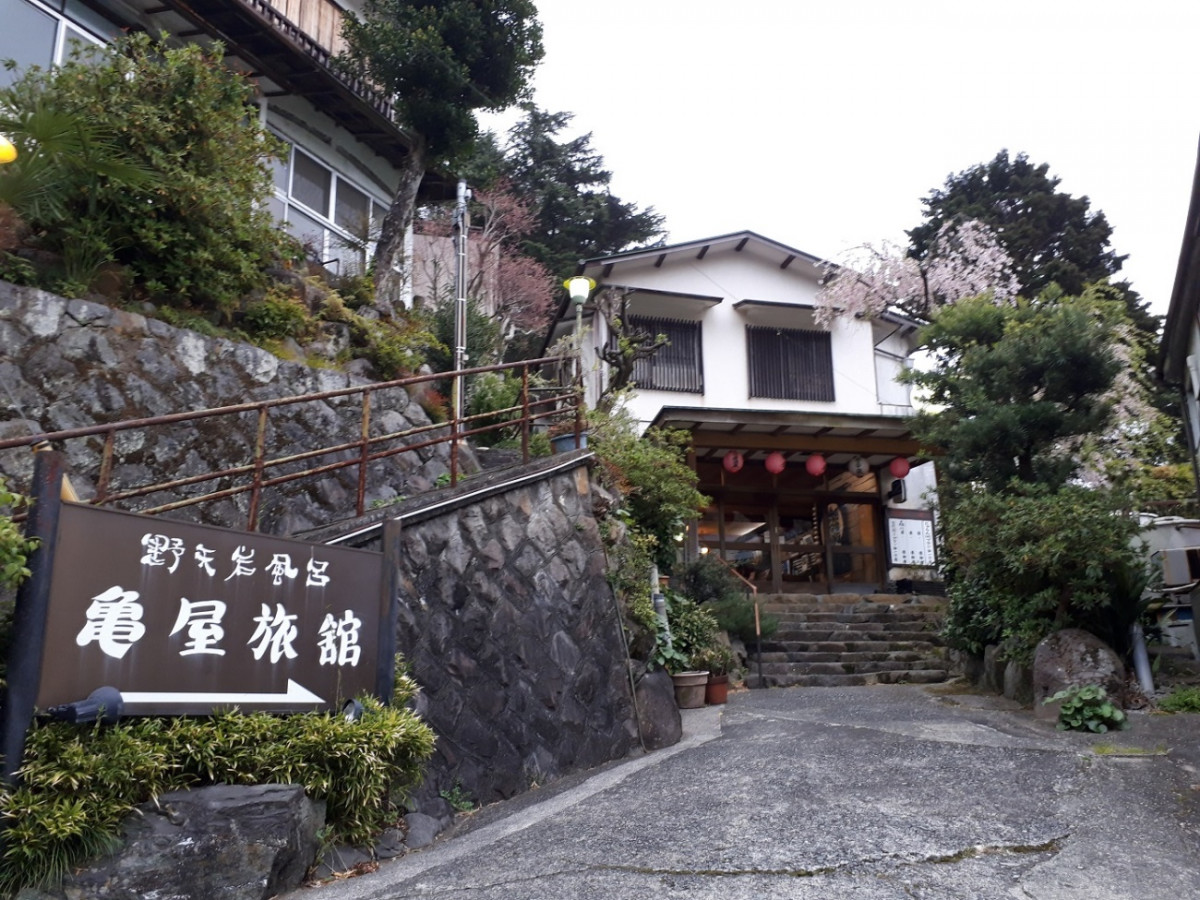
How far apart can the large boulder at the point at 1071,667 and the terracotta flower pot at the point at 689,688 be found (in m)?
3.47

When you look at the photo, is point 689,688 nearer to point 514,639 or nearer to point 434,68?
point 514,639

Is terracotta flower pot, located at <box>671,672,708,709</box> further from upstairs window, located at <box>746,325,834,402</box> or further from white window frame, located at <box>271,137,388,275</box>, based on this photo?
upstairs window, located at <box>746,325,834,402</box>

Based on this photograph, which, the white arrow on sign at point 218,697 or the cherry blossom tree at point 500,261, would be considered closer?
the white arrow on sign at point 218,697

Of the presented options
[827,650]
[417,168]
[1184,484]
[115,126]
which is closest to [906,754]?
[827,650]

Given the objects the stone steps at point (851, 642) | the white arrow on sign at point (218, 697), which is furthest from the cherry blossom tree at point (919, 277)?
the white arrow on sign at point (218, 697)

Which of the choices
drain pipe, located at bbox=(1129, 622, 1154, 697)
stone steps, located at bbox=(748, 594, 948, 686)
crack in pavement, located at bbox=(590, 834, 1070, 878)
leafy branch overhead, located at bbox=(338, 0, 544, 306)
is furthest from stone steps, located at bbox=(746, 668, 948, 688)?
leafy branch overhead, located at bbox=(338, 0, 544, 306)

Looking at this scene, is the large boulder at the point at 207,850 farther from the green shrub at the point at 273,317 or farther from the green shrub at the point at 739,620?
the green shrub at the point at 739,620

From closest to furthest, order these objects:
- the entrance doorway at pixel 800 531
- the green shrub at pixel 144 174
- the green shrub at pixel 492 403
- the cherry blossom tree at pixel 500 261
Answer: the green shrub at pixel 144 174, the green shrub at pixel 492 403, the entrance doorway at pixel 800 531, the cherry blossom tree at pixel 500 261

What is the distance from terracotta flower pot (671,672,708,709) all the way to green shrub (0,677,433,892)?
4.68m

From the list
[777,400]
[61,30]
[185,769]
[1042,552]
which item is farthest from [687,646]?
[61,30]

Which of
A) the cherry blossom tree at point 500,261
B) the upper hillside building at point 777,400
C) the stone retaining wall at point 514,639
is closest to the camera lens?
the stone retaining wall at point 514,639

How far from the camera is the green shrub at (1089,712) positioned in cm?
820

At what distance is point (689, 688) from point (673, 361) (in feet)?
33.9

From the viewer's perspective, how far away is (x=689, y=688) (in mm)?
10312
